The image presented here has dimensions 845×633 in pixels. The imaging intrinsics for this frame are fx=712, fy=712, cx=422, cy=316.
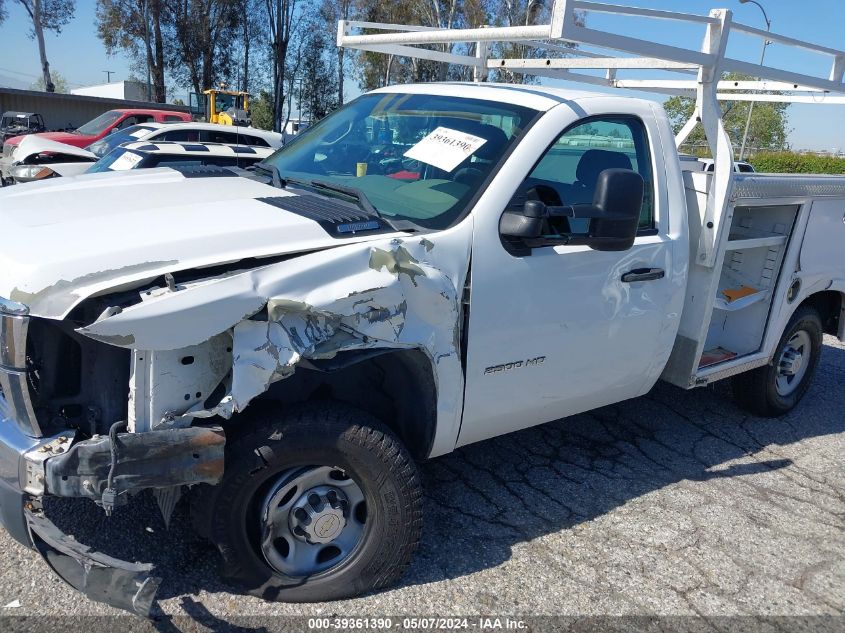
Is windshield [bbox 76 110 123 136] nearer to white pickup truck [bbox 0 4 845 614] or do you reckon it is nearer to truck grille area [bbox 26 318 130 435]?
white pickup truck [bbox 0 4 845 614]

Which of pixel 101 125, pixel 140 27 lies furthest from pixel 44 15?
pixel 101 125

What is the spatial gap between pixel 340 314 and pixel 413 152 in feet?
4.01

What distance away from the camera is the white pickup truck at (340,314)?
2.26m

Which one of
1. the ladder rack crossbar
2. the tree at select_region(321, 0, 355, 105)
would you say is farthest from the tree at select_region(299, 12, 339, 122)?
the ladder rack crossbar

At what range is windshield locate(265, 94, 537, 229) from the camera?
3.11 metres

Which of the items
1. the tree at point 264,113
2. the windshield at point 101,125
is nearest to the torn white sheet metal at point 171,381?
the windshield at point 101,125

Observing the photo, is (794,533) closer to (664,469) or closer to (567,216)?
(664,469)

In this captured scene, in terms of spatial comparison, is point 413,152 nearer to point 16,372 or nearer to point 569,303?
point 569,303

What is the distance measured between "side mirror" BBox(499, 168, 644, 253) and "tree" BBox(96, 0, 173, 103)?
134 ft

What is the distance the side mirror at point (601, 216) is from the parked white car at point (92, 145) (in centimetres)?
740

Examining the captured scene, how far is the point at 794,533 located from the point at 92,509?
11.5 ft

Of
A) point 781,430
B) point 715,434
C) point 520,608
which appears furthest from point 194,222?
point 781,430

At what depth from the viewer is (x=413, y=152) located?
11.1 feet

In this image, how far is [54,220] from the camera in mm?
2615
